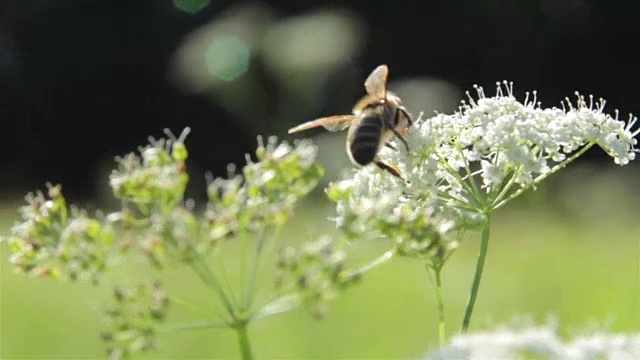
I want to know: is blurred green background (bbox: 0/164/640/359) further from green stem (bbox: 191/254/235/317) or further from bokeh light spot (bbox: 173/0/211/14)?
bokeh light spot (bbox: 173/0/211/14)

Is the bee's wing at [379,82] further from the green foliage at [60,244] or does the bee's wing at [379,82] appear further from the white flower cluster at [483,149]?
the green foliage at [60,244]

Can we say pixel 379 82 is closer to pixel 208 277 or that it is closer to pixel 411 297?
pixel 208 277

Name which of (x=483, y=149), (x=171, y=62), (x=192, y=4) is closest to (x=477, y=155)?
(x=483, y=149)

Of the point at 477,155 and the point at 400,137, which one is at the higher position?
the point at 400,137

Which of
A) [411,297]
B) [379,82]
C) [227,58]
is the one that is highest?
[227,58]

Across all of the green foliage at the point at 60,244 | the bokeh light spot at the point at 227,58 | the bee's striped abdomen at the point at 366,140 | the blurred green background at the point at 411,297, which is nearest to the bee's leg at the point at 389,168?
the bee's striped abdomen at the point at 366,140
